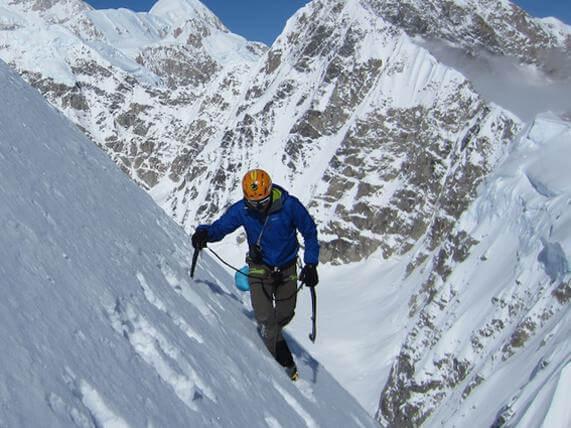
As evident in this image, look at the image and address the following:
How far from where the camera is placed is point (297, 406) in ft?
29.6

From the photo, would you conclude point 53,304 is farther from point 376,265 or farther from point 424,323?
point 376,265

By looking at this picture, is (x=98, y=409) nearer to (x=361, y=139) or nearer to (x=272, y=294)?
(x=272, y=294)

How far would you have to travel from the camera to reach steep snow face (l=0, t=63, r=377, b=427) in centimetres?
481

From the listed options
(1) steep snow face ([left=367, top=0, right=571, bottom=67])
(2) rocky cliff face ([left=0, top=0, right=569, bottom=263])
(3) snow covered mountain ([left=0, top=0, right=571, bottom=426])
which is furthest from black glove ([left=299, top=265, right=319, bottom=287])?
(1) steep snow face ([left=367, top=0, right=571, bottom=67])

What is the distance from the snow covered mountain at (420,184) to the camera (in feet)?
119

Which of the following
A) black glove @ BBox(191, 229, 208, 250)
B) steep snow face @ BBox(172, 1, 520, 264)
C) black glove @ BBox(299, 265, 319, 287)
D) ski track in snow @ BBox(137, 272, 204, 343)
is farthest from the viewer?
steep snow face @ BBox(172, 1, 520, 264)

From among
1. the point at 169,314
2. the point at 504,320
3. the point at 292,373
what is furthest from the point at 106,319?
the point at 504,320

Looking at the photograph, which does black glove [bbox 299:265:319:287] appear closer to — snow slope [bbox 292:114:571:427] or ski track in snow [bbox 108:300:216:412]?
ski track in snow [bbox 108:300:216:412]

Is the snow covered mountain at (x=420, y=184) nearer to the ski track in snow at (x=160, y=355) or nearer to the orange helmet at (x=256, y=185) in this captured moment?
the orange helmet at (x=256, y=185)

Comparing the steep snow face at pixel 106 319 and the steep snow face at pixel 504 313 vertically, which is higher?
the steep snow face at pixel 504 313

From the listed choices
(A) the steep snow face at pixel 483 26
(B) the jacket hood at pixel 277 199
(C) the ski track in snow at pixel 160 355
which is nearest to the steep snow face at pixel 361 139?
(A) the steep snow face at pixel 483 26

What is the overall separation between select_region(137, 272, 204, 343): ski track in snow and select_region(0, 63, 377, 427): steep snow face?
0.02 m

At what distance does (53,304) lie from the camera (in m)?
5.55

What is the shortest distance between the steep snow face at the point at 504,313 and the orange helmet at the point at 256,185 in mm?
13638
